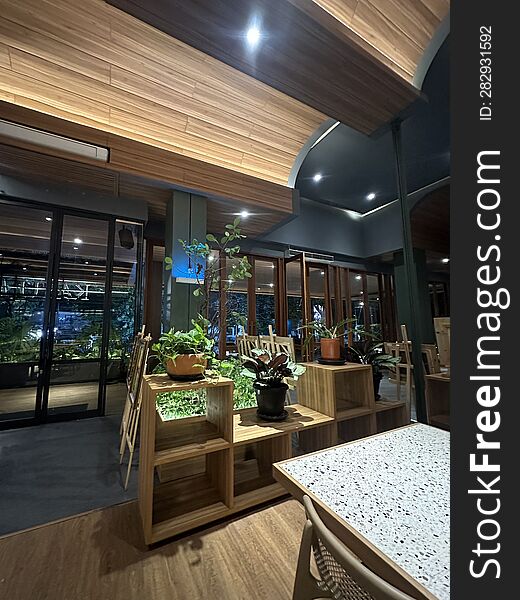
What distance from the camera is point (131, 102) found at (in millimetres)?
2975

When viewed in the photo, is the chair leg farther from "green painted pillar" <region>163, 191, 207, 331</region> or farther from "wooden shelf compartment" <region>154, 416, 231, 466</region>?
"green painted pillar" <region>163, 191, 207, 331</region>

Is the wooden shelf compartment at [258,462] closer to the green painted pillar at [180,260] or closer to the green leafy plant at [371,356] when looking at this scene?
the green leafy plant at [371,356]

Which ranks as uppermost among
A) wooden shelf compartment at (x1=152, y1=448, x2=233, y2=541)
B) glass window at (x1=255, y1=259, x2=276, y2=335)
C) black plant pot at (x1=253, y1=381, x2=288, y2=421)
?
glass window at (x1=255, y1=259, x2=276, y2=335)

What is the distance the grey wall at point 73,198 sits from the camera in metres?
3.30

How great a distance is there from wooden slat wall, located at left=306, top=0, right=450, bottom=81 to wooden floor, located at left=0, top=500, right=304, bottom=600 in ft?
11.5

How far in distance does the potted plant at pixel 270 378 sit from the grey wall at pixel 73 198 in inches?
121

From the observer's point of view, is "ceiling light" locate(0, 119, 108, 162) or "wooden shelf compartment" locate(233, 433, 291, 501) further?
"ceiling light" locate(0, 119, 108, 162)

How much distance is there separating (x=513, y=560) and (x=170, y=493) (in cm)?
194

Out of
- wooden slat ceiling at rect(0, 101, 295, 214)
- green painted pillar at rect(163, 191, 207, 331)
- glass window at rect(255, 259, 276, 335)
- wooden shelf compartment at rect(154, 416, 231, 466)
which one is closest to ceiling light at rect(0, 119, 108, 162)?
wooden slat ceiling at rect(0, 101, 295, 214)

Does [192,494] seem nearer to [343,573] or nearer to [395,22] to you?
[343,573]

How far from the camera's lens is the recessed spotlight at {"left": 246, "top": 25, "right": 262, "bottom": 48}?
192 centimetres

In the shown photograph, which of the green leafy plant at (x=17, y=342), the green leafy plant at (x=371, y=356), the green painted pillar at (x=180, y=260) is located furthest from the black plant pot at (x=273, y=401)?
the green leafy plant at (x=17, y=342)

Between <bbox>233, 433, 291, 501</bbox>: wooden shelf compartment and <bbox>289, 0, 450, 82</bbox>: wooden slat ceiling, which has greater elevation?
<bbox>289, 0, 450, 82</bbox>: wooden slat ceiling

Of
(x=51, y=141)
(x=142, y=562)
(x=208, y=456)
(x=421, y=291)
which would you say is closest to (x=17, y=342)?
(x=51, y=141)
